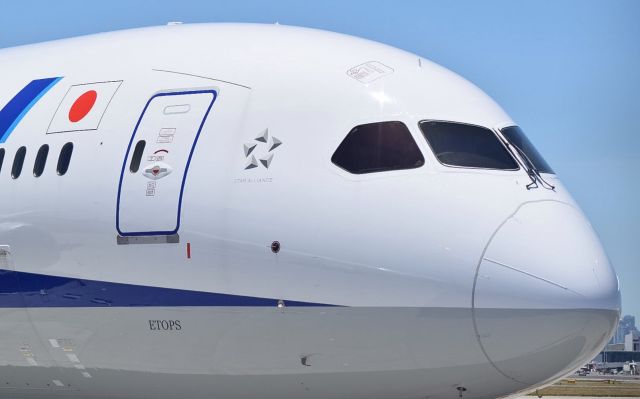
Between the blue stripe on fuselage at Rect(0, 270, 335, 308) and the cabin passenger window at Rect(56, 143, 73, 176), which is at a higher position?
the cabin passenger window at Rect(56, 143, 73, 176)

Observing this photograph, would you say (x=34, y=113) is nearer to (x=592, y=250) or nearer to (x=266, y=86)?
(x=266, y=86)

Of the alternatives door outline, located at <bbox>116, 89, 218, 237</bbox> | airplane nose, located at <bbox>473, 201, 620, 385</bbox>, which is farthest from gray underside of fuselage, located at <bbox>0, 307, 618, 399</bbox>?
door outline, located at <bbox>116, 89, 218, 237</bbox>

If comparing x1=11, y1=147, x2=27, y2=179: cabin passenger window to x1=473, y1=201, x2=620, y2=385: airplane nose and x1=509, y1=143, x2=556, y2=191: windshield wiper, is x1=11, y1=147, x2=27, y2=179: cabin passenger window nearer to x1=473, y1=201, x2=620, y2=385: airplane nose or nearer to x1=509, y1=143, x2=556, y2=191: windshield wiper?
x1=509, y1=143, x2=556, y2=191: windshield wiper

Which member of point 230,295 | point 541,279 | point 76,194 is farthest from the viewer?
point 76,194

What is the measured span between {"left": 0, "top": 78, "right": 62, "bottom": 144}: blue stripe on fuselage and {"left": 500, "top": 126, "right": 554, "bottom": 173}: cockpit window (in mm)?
6603

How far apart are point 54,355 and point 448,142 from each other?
6146mm

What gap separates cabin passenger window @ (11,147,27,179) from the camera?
17.2 metres

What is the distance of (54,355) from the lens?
55.1 ft

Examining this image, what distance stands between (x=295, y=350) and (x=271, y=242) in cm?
135

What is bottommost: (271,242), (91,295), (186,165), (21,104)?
(91,295)

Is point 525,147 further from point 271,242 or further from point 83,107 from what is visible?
point 83,107

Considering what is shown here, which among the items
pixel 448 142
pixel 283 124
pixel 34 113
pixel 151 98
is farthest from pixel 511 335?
pixel 34 113

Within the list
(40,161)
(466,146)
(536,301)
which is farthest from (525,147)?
(40,161)

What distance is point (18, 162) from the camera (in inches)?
680
